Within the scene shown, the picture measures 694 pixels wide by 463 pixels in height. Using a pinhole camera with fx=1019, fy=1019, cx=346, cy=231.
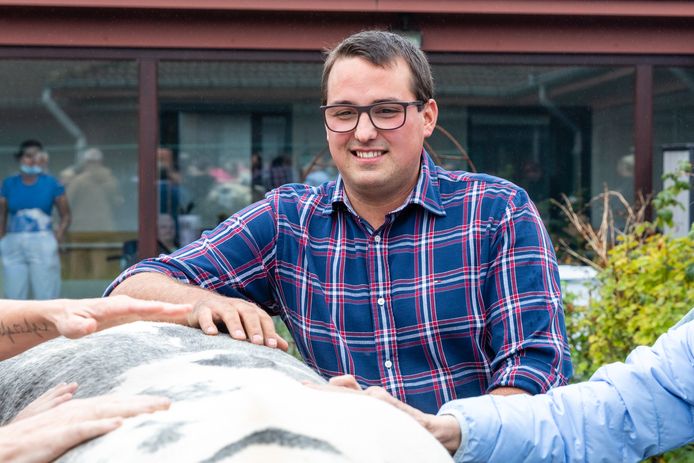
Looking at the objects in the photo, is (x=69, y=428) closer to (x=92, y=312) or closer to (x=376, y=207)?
(x=92, y=312)

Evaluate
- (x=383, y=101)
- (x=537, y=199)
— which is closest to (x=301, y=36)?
(x=537, y=199)

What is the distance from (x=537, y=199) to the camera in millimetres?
8438

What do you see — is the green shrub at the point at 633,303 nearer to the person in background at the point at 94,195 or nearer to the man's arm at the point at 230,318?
the man's arm at the point at 230,318

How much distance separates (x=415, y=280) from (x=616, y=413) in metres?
0.66

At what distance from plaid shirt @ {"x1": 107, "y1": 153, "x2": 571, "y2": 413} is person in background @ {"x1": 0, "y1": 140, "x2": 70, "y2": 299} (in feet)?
20.1

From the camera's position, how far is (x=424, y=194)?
9.18ft

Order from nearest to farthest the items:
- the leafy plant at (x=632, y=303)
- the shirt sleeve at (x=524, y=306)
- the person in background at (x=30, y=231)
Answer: the shirt sleeve at (x=524, y=306), the leafy plant at (x=632, y=303), the person in background at (x=30, y=231)

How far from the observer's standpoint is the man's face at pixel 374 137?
2.75m

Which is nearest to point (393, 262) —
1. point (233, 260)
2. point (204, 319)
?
point (233, 260)

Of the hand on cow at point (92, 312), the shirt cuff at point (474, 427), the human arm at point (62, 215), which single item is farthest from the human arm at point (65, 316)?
the human arm at point (62, 215)

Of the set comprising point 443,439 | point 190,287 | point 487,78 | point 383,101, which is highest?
point 487,78

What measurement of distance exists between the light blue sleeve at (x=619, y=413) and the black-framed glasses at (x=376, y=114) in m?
0.84

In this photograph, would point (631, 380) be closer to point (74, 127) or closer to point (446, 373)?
point (446, 373)

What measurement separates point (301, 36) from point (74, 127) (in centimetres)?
298
